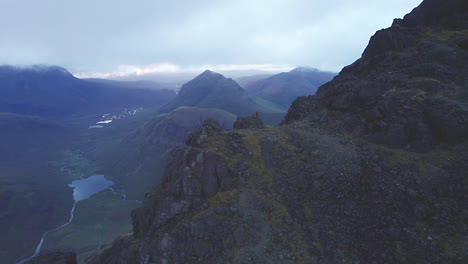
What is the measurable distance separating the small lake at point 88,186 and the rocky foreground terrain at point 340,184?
151621 mm

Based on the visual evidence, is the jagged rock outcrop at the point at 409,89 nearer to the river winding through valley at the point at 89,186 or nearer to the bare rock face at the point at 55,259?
the bare rock face at the point at 55,259

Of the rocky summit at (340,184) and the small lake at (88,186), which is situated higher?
the rocky summit at (340,184)

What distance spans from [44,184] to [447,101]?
8955 inches

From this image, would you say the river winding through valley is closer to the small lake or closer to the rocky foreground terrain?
the small lake

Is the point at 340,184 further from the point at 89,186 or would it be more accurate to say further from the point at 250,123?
the point at 89,186

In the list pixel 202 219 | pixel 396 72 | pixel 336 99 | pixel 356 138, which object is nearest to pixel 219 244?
pixel 202 219

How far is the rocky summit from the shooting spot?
74.3ft

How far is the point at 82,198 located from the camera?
161250 millimetres

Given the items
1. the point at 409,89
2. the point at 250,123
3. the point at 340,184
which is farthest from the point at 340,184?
the point at 250,123

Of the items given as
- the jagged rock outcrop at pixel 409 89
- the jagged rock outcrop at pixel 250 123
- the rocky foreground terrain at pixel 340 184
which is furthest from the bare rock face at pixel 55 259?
the jagged rock outcrop at pixel 409 89

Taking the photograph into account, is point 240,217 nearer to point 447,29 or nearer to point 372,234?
point 372,234

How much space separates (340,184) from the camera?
27.7 metres

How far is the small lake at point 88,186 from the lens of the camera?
167m

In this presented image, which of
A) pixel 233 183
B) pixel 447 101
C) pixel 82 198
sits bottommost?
pixel 82 198
